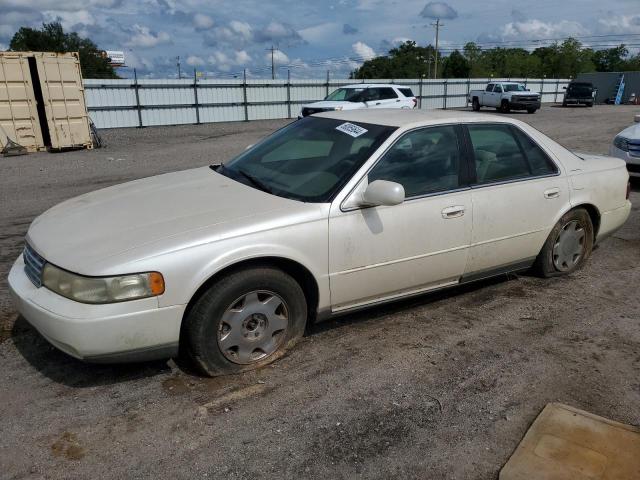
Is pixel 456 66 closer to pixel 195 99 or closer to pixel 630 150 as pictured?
pixel 195 99

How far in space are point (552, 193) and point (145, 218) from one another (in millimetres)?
3214

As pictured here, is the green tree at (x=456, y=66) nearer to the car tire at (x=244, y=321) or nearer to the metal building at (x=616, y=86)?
the metal building at (x=616, y=86)

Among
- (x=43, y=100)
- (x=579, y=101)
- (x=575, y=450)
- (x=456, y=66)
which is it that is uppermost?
(x=456, y=66)

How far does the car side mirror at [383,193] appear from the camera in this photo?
10.9ft

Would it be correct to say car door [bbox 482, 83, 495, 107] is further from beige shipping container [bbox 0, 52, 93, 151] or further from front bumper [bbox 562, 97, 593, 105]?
beige shipping container [bbox 0, 52, 93, 151]

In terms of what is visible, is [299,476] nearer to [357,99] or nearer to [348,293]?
[348,293]

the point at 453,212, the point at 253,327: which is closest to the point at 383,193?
the point at 453,212

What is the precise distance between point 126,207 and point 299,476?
2064 millimetres

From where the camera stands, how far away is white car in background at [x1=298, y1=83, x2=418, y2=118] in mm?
18688

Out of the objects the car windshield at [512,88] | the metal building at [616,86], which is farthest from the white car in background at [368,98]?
the metal building at [616,86]

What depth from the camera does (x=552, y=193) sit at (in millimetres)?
4445

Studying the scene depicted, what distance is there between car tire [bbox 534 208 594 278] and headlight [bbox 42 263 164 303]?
10.9 ft

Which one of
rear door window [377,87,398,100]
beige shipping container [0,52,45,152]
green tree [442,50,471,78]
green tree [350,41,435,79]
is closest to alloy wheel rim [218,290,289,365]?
beige shipping container [0,52,45,152]

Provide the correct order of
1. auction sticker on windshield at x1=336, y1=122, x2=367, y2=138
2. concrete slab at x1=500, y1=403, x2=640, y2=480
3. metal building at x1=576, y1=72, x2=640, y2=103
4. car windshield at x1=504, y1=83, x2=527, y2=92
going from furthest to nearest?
1. metal building at x1=576, y1=72, x2=640, y2=103
2. car windshield at x1=504, y1=83, x2=527, y2=92
3. auction sticker on windshield at x1=336, y1=122, x2=367, y2=138
4. concrete slab at x1=500, y1=403, x2=640, y2=480
